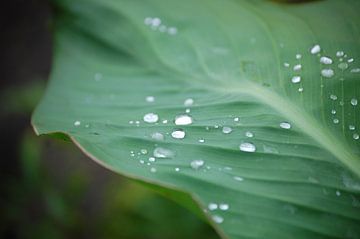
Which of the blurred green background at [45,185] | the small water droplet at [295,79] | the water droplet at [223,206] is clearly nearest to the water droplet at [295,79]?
the small water droplet at [295,79]

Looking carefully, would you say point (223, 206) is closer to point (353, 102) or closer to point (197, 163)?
point (197, 163)

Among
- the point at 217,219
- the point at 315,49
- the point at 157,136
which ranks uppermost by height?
the point at 315,49

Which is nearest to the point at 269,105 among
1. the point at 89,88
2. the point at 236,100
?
the point at 236,100

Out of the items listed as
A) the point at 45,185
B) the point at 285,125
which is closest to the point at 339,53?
the point at 285,125

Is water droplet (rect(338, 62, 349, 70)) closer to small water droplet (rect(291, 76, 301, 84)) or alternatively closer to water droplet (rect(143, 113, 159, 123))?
small water droplet (rect(291, 76, 301, 84))

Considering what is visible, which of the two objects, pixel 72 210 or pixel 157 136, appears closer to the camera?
pixel 157 136

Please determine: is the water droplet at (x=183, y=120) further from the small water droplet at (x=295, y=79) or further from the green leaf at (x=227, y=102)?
the small water droplet at (x=295, y=79)

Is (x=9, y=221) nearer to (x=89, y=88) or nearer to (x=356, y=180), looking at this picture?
(x=89, y=88)

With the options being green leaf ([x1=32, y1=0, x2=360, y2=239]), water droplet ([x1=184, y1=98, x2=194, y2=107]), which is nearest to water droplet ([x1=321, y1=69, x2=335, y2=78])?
green leaf ([x1=32, y1=0, x2=360, y2=239])
